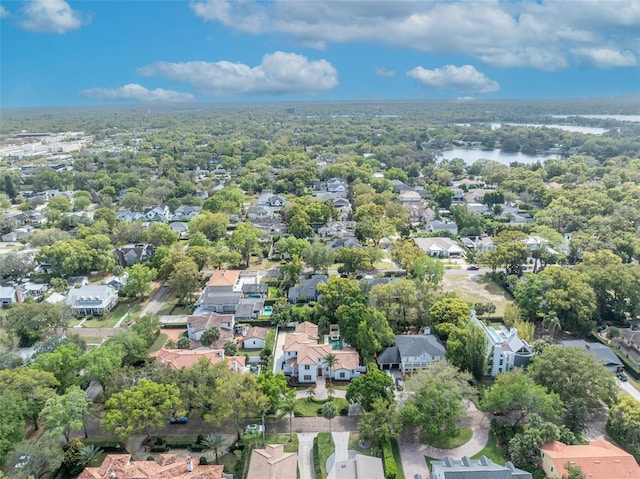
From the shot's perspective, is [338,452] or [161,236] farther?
[161,236]

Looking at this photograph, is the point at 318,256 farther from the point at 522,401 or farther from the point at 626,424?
the point at 626,424

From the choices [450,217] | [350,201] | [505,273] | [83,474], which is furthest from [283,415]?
[350,201]

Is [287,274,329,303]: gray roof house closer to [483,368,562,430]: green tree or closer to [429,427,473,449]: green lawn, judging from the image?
[429,427,473,449]: green lawn

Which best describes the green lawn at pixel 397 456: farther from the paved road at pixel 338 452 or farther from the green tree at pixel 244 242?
the green tree at pixel 244 242

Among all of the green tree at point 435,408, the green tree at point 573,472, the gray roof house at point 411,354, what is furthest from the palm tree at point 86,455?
the green tree at point 573,472

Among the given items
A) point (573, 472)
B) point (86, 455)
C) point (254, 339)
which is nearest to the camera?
point (573, 472)

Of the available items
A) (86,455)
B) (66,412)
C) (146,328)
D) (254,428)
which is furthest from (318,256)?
(86,455)

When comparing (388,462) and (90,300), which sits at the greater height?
(90,300)
